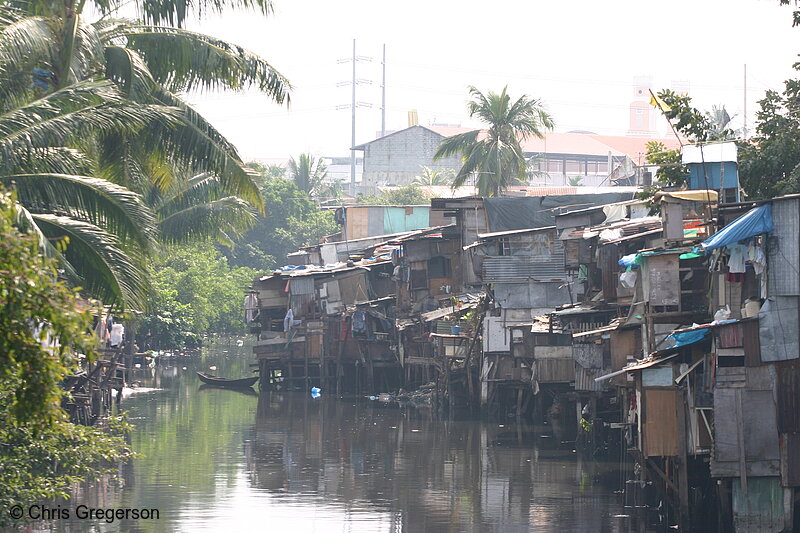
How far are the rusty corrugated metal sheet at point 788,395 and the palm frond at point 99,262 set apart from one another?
8225mm

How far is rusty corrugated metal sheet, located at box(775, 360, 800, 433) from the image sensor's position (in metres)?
14.7

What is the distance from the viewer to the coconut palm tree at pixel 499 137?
41.4 m

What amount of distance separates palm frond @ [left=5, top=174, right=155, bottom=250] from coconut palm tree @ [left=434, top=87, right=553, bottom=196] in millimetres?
28332

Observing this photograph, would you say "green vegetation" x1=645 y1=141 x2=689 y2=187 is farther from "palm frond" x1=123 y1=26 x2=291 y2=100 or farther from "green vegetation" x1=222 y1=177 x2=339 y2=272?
"green vegetation" x1=222 y1=177 x2=339 y2=272

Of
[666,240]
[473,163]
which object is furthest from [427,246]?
[666,240]

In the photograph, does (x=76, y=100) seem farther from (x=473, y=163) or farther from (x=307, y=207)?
(x=307, y=207)

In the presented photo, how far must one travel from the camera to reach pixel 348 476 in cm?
2219

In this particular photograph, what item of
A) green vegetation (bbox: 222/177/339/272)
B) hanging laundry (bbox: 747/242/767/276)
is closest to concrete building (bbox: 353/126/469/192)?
green vegetation (bbox: 222/177/339/272)

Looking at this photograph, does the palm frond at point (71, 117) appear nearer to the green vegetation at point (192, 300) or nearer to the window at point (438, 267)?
the window at point (438, 267)

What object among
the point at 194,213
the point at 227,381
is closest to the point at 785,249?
the point at 194,213

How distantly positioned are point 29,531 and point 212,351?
43.4m

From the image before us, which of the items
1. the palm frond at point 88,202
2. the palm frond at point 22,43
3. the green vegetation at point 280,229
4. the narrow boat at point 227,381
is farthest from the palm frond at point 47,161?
the green vegetation at point 280,229

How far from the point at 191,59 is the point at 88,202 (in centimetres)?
537
